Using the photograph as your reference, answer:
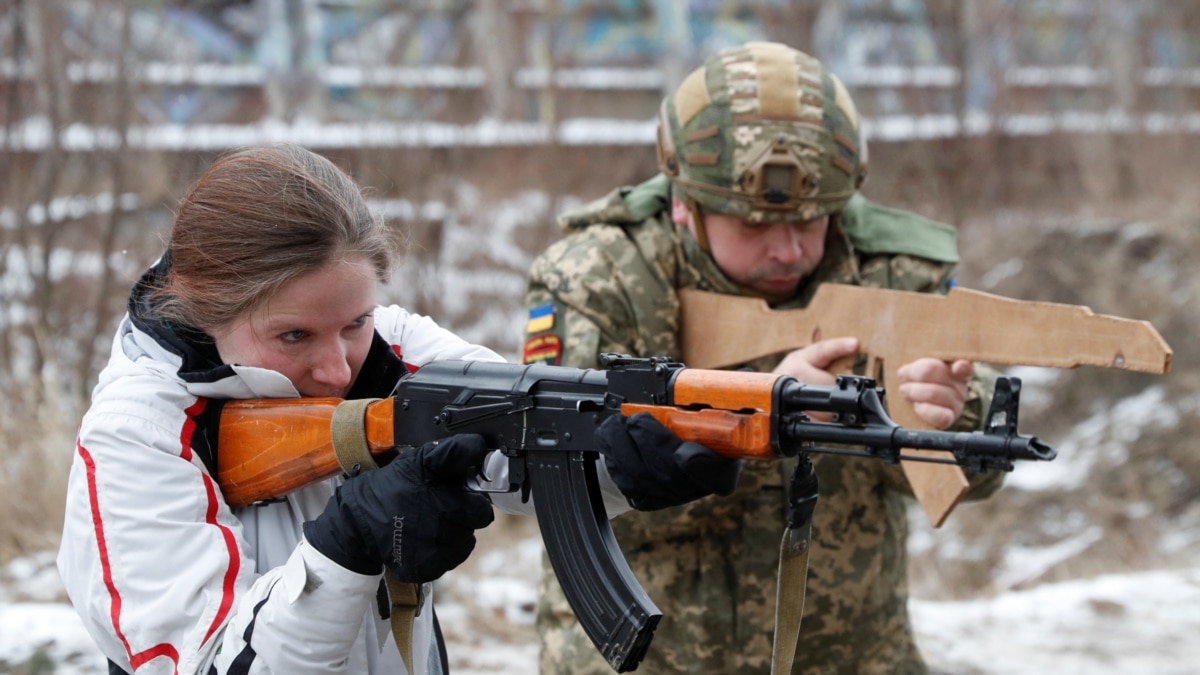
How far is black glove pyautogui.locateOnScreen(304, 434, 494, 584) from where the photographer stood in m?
1.86

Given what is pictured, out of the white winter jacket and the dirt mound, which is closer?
the white winter jacket

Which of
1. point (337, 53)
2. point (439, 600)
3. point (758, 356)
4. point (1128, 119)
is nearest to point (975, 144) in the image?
point (1128, 119)

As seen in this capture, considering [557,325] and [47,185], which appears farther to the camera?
[47,185]

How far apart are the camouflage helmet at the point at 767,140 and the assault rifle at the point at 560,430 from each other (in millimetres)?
869

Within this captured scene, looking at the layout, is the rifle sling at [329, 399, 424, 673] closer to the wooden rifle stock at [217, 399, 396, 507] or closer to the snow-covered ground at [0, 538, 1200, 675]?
the wooden rifle stock at [217, 399, 396, 507]

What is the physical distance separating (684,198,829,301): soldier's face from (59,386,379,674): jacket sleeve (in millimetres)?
1325

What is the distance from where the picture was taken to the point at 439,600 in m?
5.23

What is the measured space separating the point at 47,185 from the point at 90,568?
5.56 metres

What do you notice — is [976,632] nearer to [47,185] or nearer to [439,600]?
[439,600]

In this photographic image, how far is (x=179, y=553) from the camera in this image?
6.19 feet

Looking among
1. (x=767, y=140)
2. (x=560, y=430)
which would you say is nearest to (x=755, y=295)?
(x=767, y=140)

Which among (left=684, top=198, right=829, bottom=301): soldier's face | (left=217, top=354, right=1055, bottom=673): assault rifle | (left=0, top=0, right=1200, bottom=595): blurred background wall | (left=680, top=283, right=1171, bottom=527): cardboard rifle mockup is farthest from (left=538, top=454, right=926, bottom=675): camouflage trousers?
(left=0, top=0, right=1200, bottom=595): blurred background wall

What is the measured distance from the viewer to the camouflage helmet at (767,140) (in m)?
2.77

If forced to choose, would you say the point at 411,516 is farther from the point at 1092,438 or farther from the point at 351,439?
the point at 1092,438
